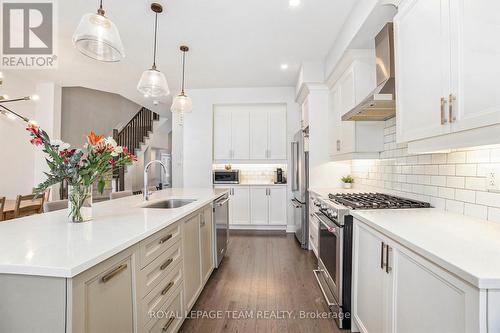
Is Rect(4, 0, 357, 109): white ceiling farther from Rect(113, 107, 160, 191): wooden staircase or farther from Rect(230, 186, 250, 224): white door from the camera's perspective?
Rect(113, 107, 160, 191): wooden staircase

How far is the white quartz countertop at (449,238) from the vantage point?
754mm

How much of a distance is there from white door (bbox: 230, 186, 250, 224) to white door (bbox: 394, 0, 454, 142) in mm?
3354

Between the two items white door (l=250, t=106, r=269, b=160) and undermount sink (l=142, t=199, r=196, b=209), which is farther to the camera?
white door (l=250, t=106, r=269, b=160)

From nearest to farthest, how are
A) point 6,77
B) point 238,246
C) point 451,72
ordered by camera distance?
1. point 451,72
2. point 238,246
3. point 6,77

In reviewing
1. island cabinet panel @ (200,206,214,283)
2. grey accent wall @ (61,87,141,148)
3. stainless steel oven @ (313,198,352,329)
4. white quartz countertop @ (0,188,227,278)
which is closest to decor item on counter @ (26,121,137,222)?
white quartz countertop @ (0,188,227,278)

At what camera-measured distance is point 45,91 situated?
460 cm

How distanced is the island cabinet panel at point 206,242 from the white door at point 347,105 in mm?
1796

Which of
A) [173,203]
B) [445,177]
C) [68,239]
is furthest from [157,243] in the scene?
[445,177]

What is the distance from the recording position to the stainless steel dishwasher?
2.71 meters

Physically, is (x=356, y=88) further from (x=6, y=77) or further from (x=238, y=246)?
(x=6, y=77)

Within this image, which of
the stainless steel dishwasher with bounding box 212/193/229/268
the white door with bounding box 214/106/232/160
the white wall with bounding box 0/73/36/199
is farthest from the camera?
the white door with bounding box 214/106/232/160

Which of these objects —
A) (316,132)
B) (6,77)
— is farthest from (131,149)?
(316,132)

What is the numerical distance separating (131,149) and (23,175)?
3.12 meters

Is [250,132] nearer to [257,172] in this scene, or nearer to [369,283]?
[257,172]
